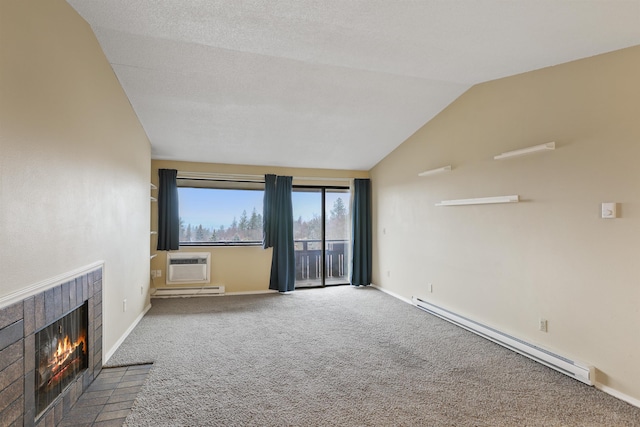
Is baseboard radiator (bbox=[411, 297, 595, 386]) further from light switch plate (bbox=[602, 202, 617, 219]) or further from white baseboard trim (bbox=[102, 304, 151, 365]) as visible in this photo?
white baseboard trim (bbox=[102, 304, 151, 365])

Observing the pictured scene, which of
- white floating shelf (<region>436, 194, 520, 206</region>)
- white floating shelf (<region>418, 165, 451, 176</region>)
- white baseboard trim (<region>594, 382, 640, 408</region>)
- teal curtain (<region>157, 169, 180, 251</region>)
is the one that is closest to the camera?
white baseboard trim (<region>594, 382, 640, 408</region>)

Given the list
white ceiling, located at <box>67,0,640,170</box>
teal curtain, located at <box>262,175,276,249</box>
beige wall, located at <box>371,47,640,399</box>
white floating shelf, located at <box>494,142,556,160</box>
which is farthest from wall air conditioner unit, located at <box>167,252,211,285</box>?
white floating shelf, located at <box>494,142,556,160</box>

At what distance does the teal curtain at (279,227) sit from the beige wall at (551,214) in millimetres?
2406

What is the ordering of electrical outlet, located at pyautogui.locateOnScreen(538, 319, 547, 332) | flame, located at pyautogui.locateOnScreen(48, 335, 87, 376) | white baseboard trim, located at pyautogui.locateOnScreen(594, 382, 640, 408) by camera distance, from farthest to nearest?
electrical outlet, located at pyautogui.locateOnScreen(538, 319, 547, 332) → white baseboard trim, located at pyautogui.locateOnScreen(594, 382, 640, 408) → flame, located at pyautogui.locateOnScreen(48, 335, 87, 376)

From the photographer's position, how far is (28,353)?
5.53 feet

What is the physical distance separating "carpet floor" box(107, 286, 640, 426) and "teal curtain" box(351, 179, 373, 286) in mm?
1854

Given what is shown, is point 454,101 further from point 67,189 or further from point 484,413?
point 67,189

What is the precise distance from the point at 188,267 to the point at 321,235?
2.42 m

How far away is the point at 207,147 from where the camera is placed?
4.70 m

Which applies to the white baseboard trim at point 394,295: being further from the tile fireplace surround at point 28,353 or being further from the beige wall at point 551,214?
the tile fireplace surround at point 28,353

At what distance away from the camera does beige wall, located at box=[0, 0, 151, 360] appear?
5.04 ft

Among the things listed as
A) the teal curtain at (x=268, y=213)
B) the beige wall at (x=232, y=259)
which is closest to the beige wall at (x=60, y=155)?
the beige wall at (x=232, y=259)

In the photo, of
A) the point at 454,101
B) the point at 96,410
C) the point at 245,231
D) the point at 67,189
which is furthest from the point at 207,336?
the point at 454,101

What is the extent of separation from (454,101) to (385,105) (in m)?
0.86
